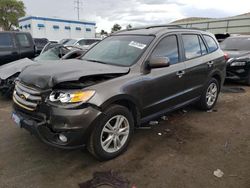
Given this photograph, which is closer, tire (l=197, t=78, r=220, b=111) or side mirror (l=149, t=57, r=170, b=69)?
side mirror (l=149, t=57, r=170, b=69)

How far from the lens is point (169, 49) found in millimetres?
4441

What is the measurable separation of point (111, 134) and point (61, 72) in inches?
42.3

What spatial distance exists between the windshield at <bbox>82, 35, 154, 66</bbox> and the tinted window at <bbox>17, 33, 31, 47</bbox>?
5.39 metres

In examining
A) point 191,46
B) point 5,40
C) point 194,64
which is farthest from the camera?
point 5,40

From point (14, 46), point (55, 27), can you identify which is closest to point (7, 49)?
point (14, 46)

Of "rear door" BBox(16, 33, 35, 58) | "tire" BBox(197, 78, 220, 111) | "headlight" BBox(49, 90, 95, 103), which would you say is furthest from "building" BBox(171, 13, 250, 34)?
"headlight" BBox(49, 90, 95, 103)

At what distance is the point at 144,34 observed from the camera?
4391mm

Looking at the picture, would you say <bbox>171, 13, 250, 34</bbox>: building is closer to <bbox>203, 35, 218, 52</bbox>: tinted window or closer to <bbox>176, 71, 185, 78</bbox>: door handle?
<bbox>203, 35, 218, 52</bbox>: tinted window

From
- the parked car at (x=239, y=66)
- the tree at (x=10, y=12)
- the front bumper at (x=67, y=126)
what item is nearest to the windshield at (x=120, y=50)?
the front bumper at (x=67, y=126)

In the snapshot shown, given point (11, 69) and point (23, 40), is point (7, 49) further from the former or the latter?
point (11, 69)

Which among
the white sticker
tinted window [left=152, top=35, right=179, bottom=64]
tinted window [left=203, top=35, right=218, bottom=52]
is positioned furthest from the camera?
tinted window [left=203, top=35, right=218, bottom=52]

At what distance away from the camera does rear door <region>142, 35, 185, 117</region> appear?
13.1 ft

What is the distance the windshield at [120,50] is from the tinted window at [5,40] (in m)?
5.26

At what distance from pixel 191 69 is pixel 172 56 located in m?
0.56
